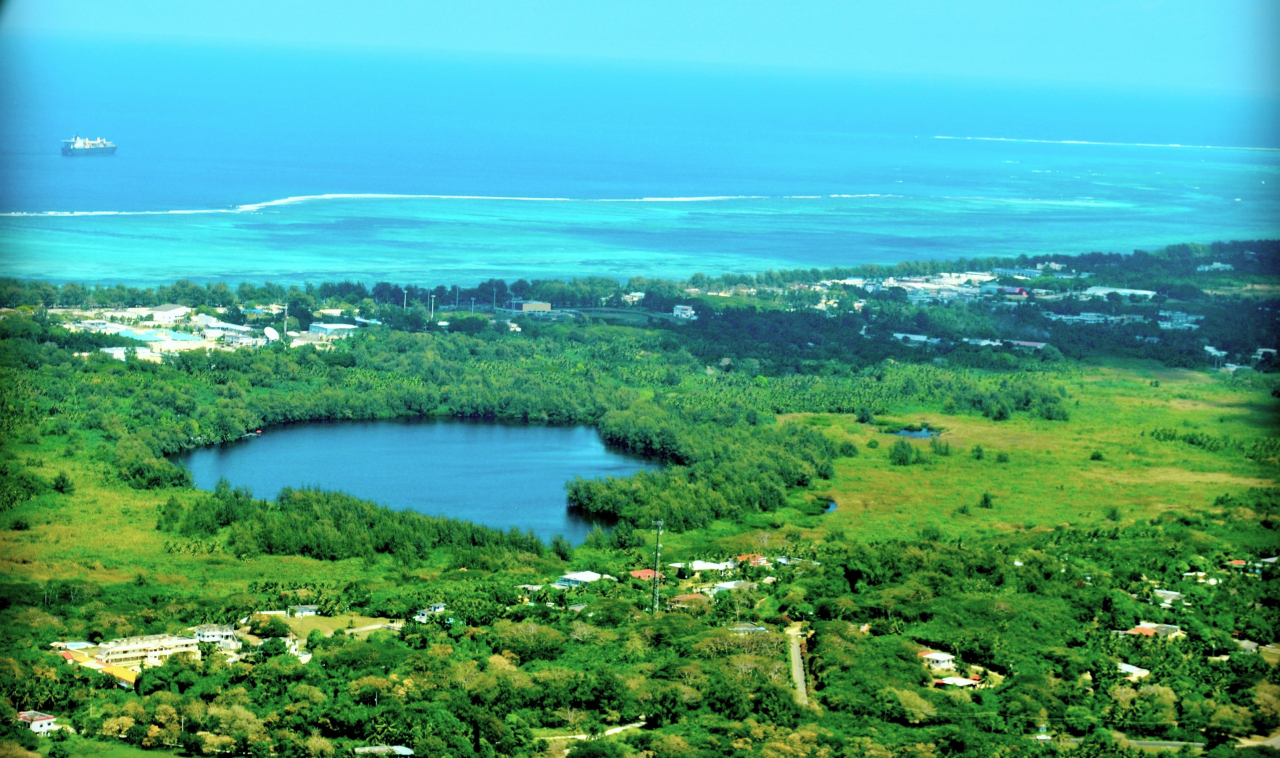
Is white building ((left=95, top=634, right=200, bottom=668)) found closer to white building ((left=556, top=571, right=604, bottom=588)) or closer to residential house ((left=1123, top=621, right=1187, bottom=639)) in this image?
white building ((left=556, top=571, right=604, bottom=588))

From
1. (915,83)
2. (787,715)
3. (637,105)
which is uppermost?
(915,83)

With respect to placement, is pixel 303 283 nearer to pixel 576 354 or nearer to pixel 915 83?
pixel 576 354

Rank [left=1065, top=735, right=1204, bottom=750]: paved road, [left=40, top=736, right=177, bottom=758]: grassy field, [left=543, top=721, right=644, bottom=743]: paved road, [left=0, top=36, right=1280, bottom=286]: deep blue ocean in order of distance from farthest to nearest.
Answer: [left=0, top=36, right=1280, bottom=286]: deep blue ocean → [left=543, top=721, right=644, bottom=743]: paved road → [left=1065, top=735, right=1204, bottom=750]: paved road → [left=40, top=736, right=177, bottom=758]: grassy field

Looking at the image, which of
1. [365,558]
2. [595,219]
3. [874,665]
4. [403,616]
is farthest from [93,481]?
[595,219]

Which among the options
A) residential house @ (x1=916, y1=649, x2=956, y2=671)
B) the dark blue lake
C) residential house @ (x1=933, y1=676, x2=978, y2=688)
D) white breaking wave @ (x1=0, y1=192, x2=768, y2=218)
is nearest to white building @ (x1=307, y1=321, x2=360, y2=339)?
the dark blue lake

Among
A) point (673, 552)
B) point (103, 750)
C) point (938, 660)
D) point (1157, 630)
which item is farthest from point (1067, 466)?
point (103, 750)

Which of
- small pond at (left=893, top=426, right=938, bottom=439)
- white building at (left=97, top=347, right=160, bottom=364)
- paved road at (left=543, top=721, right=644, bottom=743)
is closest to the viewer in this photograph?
paved road at (left=543, top=721, right=644, bottom=743)

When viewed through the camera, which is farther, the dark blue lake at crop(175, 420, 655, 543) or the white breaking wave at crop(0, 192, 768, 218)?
the white breaking wave at crop(0, 192, 768, 218)
